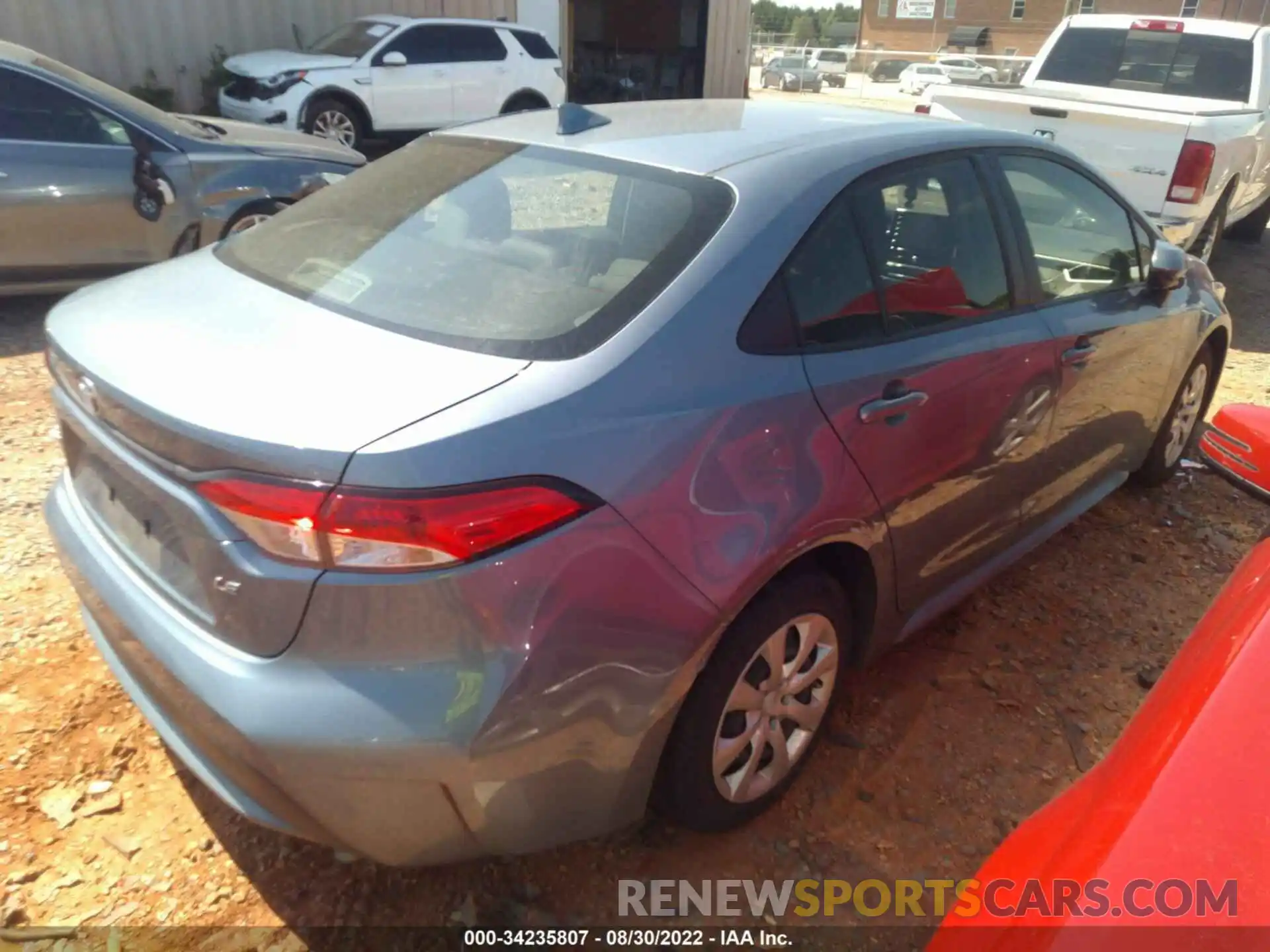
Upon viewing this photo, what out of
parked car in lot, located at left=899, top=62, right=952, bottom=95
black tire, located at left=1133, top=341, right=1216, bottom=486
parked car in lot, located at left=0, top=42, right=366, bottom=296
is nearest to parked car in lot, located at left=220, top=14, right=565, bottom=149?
parked car in lot, located at left=0, top=42, right=366, bottom=296

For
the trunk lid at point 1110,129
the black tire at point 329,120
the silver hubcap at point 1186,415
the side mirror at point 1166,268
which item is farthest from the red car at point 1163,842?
the black tire at point 329,120

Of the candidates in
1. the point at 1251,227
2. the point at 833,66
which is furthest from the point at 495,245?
the point at 833,66

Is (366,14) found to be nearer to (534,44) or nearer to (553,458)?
(534,44)

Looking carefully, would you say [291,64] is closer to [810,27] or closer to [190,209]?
[190,209]

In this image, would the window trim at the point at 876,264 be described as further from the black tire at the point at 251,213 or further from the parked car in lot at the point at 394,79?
the parked car in lot at the point at 394,79

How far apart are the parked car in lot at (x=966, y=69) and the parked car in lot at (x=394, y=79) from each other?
45.8 feet

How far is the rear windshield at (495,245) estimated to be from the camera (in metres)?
1.94

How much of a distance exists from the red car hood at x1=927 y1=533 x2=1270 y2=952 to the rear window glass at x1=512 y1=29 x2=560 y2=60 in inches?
516

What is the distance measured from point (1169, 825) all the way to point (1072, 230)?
2.58 metres

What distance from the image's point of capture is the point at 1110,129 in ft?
21.0

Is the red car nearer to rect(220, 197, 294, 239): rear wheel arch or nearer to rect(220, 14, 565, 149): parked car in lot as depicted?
rect(220, 197, 294, 239): rear wheel arch

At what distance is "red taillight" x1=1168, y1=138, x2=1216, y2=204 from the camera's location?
6152 mm

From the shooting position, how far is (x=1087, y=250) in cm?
344

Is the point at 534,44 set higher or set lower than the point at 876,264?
lower
